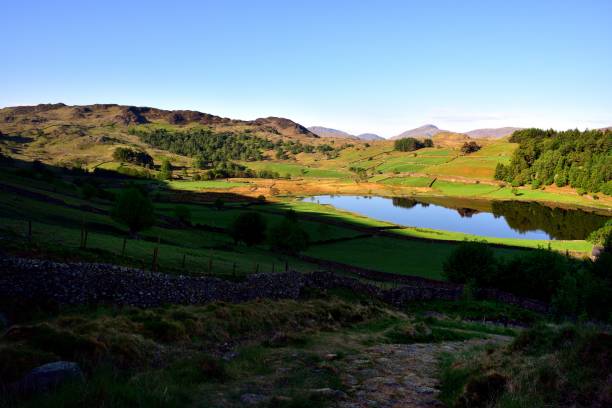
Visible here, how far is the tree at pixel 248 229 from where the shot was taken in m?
76.4

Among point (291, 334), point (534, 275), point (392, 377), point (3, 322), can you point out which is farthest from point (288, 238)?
point (392, 377)

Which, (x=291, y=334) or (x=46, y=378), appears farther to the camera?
(x=291, y=334)

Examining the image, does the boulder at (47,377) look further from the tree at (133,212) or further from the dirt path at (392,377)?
the tree at (133,212)

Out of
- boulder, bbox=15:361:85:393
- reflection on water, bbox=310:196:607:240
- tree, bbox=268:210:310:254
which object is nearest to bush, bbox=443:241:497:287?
tree, bbox=268:210:310:254

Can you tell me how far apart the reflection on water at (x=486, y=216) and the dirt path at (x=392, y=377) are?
363 ft

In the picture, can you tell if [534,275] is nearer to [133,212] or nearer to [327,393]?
[327,393]

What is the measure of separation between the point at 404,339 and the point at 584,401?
16.3 meters

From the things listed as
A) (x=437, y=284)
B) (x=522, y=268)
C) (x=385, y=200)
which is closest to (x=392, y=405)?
(x=437, y=284)

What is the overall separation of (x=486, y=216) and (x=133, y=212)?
440 feet

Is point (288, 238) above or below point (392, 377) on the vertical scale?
below

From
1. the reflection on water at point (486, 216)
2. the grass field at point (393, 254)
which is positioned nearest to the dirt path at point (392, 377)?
the grass field at point (393, 254)

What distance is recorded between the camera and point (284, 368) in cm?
1533

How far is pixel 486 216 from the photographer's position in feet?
511

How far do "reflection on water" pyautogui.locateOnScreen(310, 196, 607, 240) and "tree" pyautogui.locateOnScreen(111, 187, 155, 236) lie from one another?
92918 millimetres
